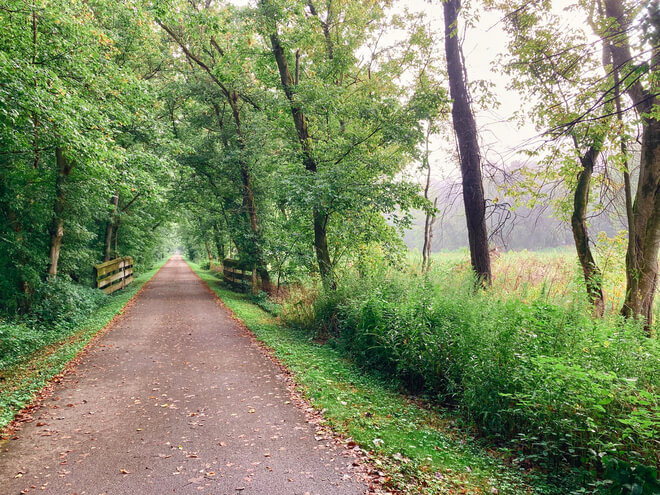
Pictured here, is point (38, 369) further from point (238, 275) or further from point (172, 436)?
point (238, 275)

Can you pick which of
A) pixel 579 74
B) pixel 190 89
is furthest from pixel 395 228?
pixel 190 89

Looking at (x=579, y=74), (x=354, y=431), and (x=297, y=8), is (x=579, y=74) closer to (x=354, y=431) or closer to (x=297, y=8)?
(x=297, y=8)

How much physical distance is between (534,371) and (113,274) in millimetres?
16831

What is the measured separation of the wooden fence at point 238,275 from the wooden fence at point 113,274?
490 cm

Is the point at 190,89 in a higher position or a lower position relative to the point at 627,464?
higher

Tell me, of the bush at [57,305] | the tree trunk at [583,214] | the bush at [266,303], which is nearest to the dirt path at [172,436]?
the bush at [57,305]

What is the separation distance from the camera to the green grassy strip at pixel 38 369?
4.81 meters

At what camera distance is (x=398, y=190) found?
9.26 meters

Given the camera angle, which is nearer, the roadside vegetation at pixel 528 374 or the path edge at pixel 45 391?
the roadside vegetation at pixel 528 374

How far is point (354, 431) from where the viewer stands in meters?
4.10

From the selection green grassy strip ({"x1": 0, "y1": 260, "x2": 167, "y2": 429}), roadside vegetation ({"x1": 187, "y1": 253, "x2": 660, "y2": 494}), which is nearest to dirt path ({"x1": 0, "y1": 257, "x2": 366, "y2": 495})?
green grassy strip ({"x1": 0, "y1": 260, "x2": 167, "y2": 429})

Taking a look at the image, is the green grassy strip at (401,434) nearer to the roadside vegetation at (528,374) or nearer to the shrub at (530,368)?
the roadside vegetation at (528,374)

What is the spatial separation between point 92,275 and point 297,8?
1213 centimetres

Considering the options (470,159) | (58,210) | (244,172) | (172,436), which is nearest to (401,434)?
(172,436)
